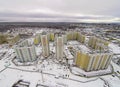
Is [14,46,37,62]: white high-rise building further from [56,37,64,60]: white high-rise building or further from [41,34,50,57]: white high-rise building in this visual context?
[56,37,64,60]: white high-rise building

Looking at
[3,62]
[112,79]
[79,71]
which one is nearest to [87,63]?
[79,71]

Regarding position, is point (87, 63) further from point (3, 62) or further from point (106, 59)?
point (3, 62)

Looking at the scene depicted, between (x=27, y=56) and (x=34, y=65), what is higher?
(x=27, y=56)

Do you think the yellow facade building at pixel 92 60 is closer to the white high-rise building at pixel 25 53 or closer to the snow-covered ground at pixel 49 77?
the snow-covered ground at pixel 49 77

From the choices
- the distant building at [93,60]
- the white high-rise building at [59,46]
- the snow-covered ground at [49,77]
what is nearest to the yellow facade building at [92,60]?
the distant building at [93,60]

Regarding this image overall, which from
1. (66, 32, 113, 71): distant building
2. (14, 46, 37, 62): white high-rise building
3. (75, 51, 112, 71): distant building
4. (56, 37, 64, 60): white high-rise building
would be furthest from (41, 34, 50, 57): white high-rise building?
(75, 51, 112, 71): distant building

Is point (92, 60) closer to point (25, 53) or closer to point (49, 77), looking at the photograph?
point (49, 77)

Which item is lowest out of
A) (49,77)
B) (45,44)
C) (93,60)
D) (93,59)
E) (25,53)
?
(49,77)

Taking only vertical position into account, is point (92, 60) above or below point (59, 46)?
below

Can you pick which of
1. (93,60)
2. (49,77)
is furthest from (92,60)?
(49,77)
